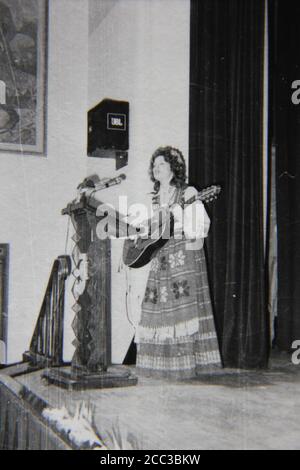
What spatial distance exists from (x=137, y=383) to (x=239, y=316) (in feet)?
2.97

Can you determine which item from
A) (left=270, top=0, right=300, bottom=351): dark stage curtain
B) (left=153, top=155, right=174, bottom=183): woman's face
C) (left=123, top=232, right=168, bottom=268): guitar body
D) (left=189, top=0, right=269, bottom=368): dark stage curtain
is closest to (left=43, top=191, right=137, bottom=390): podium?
(left=123, top=232, right=168, bottom=268): guitar body

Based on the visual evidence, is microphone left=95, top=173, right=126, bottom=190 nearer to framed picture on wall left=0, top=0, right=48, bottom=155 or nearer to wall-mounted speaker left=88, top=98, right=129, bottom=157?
wall-mounted speaker left=88, top=98, right=129, bottom=157

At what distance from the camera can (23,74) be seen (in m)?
3.12

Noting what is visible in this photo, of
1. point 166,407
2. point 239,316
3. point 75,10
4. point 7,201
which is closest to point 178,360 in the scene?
point 166,407

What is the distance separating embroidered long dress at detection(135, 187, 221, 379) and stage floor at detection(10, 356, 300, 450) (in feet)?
Result: 0.31

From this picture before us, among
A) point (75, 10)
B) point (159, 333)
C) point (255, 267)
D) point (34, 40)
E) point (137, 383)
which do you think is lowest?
point (137, 383)

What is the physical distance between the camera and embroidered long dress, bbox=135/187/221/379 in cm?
239

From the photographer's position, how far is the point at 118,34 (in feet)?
10.5

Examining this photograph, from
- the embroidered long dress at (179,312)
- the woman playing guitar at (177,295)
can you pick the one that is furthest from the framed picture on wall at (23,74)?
the embroidered long dress at (179,312)

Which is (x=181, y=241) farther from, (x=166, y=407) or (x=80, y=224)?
(x=166, y=407)

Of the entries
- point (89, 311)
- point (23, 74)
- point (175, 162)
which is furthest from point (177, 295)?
point (23, 74)

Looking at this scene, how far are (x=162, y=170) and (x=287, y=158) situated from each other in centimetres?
99

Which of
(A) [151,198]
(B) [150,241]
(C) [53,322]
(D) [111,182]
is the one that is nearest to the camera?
(D) [111,182]

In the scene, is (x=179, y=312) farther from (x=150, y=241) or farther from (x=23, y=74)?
(x=23, y=74)
